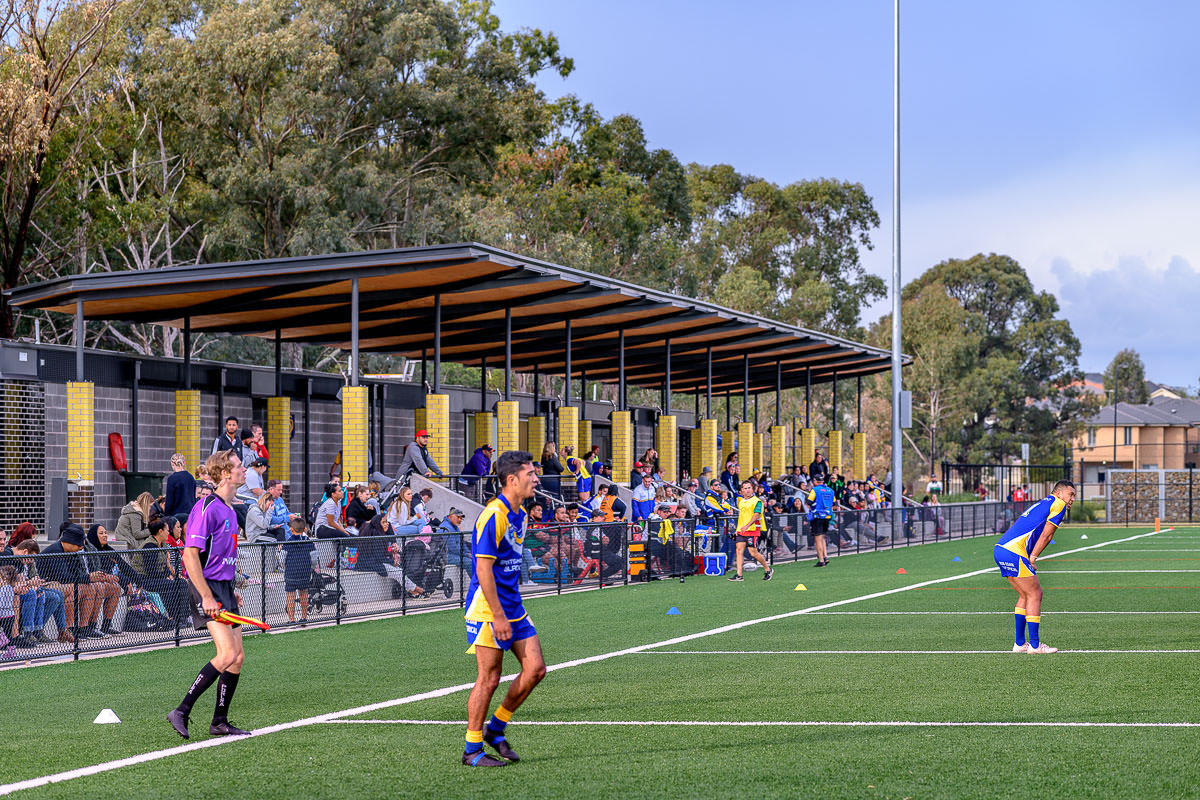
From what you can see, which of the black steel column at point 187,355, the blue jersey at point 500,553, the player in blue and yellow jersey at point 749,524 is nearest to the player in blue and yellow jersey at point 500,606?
the blue jersey at point 500,553

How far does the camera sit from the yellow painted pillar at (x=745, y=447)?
40.4 meters

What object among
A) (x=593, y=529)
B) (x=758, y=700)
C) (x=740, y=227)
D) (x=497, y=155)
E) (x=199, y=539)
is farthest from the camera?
(x=740, y=227)

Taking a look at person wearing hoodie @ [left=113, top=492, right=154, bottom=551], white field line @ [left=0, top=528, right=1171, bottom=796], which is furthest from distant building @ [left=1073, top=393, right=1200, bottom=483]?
person wearing hoodie @ [left=113, top=492, right=154, bottom=551]

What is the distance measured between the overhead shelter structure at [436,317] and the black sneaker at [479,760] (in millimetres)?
14287

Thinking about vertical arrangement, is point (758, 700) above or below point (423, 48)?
below

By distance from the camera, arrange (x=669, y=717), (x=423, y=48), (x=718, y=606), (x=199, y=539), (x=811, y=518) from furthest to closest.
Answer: (x=423, y=48), (x=811, y=518), (x=718, y=606), (x=669, y=717), (x=199, y=539)

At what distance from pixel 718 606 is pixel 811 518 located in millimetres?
8761

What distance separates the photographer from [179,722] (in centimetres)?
858

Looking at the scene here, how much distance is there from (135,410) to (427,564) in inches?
409

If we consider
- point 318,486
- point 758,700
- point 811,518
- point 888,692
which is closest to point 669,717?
point 758,700

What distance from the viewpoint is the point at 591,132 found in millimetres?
54531

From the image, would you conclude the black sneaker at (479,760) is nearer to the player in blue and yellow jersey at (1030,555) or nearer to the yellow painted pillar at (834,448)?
the player in blue and yellow jersey at (1030,555)

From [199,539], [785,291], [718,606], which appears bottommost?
[718,606]

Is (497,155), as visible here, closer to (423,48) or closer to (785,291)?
(423,48)
